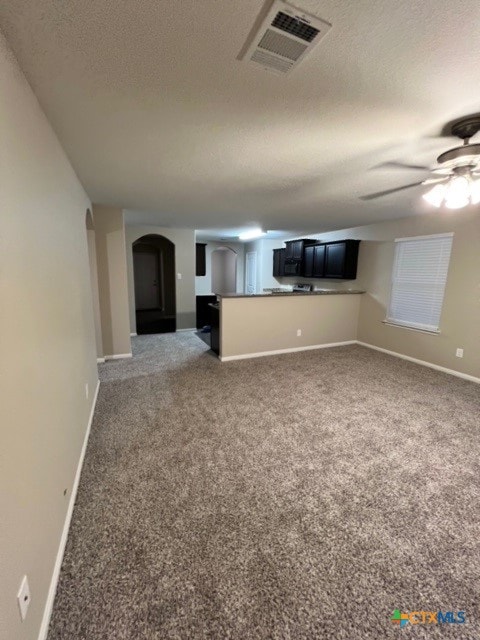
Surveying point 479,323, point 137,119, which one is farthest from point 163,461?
point 479,323

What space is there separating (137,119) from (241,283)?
26.7 feet

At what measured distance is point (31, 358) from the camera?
3.85ft

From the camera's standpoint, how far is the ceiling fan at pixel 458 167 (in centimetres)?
172

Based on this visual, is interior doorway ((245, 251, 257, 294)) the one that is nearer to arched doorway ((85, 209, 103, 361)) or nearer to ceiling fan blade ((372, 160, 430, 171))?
arched doorway ((85, 209, 103, 361))

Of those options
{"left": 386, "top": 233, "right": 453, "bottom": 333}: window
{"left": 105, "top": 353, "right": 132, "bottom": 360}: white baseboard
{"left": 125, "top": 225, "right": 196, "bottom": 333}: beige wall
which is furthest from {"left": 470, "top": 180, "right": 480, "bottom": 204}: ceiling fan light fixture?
{"left": 125, "top": 225, "right": 196, "bottom": 333}: beige wall

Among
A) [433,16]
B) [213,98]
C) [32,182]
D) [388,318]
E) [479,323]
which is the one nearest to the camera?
[433,16]

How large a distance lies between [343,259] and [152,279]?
5.47 metres

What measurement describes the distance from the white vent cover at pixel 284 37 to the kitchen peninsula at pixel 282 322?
3230mm

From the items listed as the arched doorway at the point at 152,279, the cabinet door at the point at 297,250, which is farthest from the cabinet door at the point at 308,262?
the arched doorway at the point at 152,279

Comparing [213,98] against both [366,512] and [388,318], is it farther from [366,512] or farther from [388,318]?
[388,318]

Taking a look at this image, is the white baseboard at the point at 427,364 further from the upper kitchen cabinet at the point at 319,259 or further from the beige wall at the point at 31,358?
the beige wall at the point at 31,358

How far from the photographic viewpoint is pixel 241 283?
385 inches

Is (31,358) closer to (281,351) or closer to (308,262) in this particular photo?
(281,351)

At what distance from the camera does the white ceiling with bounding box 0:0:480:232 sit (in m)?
1.01
